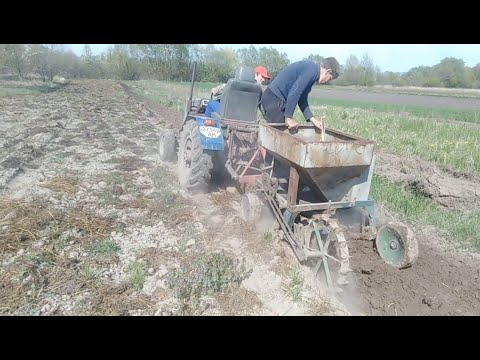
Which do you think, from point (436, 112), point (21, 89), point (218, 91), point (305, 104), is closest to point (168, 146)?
point (218, 91)

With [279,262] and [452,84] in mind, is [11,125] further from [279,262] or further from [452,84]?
[452,84]

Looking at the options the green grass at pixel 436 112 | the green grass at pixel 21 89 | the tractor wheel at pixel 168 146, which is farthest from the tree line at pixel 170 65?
the tractor wheel at pixel 168 146

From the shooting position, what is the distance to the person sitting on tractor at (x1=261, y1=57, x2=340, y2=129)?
4.21 metres

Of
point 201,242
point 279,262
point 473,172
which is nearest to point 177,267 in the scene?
point 201,242

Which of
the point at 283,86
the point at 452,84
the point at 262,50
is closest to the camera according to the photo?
the point at 283,86

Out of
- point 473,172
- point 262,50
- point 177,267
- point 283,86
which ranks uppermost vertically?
point 262,50

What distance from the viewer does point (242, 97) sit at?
539 centimetres

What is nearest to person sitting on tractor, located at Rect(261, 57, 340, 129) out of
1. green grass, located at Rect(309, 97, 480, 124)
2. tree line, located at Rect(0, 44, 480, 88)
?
green grass, located at Rect(309, 97, 480, 124)

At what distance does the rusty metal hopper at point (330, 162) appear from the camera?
11.4 feet

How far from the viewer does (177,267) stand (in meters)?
3.65

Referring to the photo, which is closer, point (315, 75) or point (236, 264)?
point (236, 264)

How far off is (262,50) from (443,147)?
40193 mm

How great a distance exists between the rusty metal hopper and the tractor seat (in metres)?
1.28

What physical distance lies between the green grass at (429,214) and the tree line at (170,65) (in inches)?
942
